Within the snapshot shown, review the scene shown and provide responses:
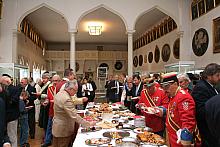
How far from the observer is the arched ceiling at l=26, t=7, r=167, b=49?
540 inches

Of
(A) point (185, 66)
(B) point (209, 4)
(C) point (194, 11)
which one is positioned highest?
(C) point (194, 11)

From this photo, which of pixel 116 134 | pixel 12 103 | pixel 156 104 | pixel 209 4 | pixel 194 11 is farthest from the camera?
pixel 194 11

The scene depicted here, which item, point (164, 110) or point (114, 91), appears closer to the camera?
point (164, 110)

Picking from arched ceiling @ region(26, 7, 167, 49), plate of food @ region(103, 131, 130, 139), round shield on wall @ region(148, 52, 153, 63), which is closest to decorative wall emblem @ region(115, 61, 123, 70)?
arched ceiling @ region(26, 7, 167, 49)

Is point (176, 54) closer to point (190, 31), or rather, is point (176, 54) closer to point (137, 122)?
point (190, 31)

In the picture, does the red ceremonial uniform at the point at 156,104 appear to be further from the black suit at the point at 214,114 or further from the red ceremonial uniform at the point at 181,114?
the black suit at the point at 214,114

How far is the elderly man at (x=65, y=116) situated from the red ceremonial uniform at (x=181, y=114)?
4.56 feet

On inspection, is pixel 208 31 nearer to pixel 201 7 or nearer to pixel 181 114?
pixel 201 7

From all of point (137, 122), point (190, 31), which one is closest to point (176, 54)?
point (190, 31)

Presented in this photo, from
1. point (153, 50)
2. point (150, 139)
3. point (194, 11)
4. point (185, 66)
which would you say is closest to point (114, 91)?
point (185, 66)

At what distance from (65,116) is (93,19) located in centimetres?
1099

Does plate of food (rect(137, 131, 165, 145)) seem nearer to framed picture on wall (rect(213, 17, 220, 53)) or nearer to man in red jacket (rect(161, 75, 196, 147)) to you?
man in red jacket (rect(161, 75, 196, 147))

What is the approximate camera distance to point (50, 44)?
24.5 m

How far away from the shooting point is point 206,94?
10.8ft
